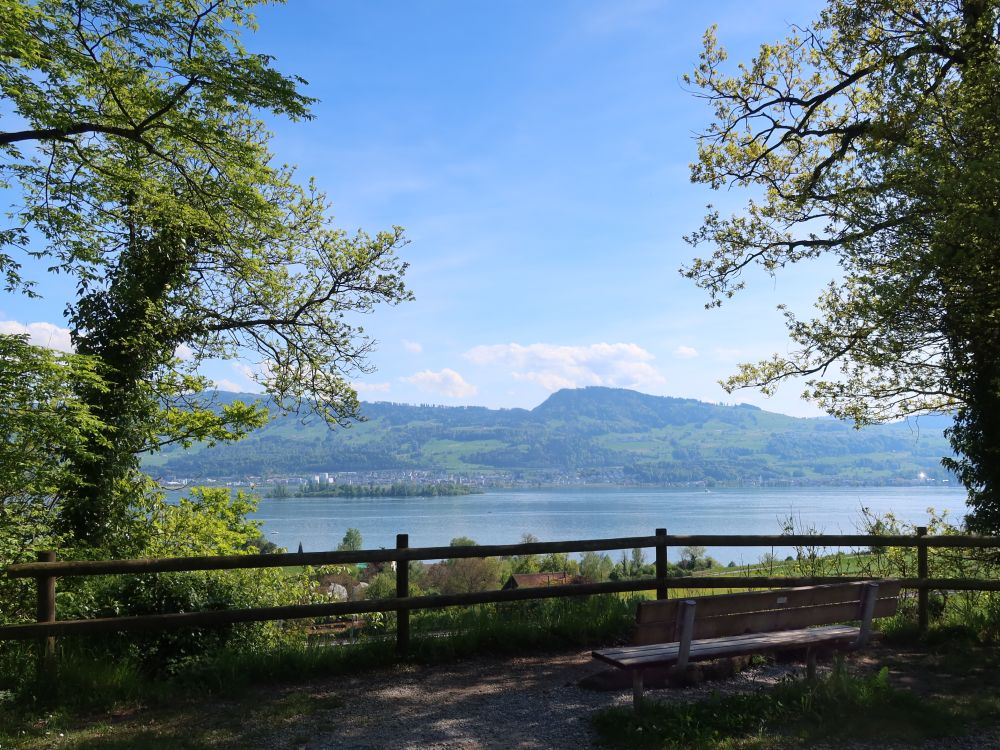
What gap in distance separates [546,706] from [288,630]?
3.83 metres

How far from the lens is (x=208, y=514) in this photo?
42.1 feet

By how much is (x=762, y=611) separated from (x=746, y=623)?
18 centimetres

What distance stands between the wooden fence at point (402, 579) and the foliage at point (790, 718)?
77.1 inches

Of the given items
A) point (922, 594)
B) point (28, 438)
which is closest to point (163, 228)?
point (28, 438)

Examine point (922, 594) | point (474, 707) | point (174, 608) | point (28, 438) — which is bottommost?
point (474, 707)

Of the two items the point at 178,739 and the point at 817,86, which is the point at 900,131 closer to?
the point at 817,86

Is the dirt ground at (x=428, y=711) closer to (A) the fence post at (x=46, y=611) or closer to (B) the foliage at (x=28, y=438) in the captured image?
(A) the fence post at (x=46, y=611)

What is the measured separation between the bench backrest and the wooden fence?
162 centimetres

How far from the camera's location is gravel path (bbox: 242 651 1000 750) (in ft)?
15.5

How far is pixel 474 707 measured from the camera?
554 centimetres

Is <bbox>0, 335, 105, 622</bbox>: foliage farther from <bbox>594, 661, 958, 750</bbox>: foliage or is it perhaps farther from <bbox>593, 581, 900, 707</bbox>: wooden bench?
<bbox>594, 661, 958, 750</bbox>: foliage

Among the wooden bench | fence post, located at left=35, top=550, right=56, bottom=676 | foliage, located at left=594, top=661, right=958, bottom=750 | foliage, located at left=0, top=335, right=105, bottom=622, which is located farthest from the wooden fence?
foliage, located at left=594, top=661, right=958, bottom=750

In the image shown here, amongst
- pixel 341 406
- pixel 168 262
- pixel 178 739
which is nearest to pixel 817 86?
pixel 341 406

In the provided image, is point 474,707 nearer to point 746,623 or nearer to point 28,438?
point 746,623
